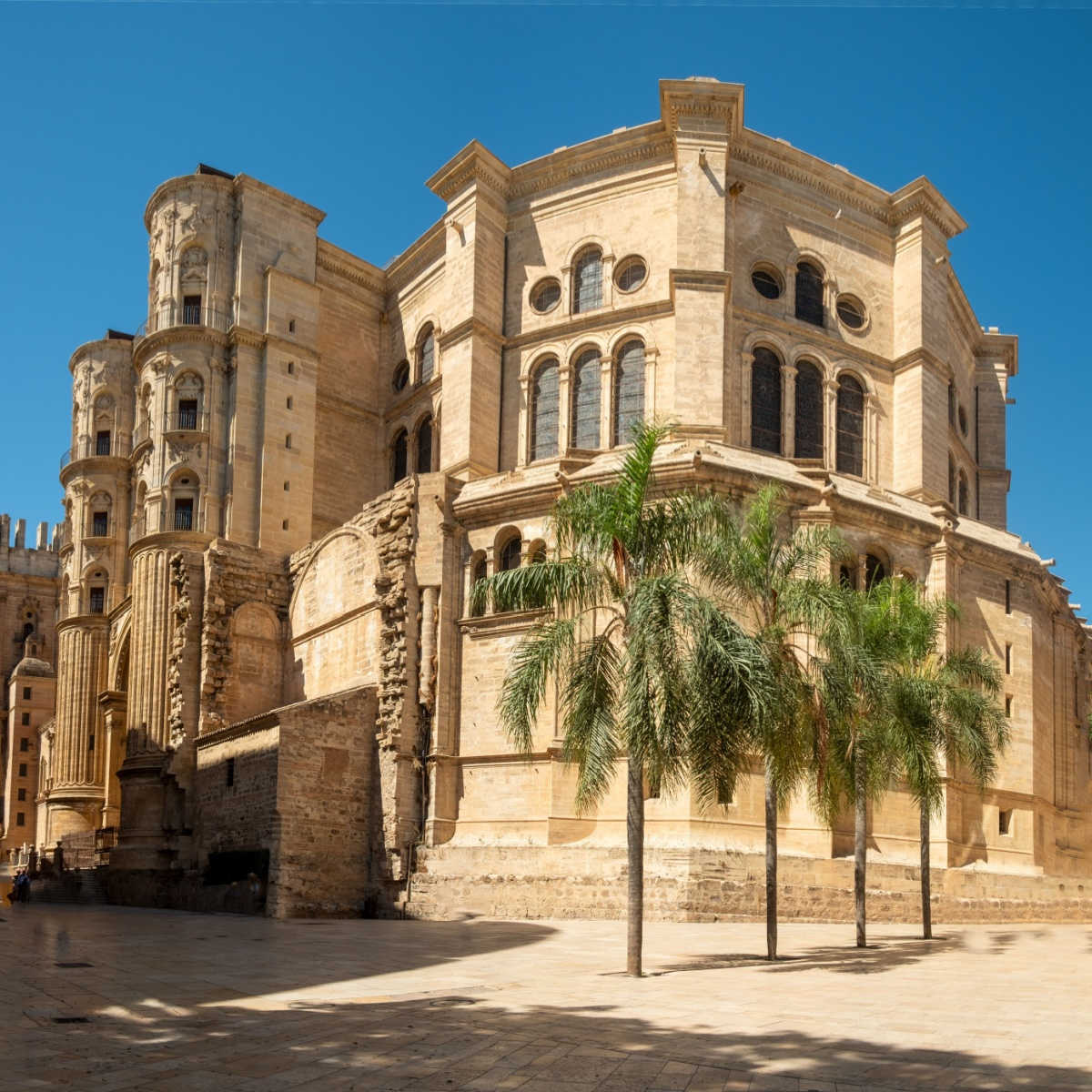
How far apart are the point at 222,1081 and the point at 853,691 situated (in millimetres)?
12397

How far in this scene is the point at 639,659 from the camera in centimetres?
1584

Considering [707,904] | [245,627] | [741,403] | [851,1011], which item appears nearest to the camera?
[851,1011]

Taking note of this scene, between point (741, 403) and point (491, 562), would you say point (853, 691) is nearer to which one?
point (491, 562)

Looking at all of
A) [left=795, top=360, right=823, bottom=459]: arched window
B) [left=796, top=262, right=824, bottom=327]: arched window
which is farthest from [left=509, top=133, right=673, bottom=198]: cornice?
[left=795, top=360, right=823, bottom=459]: arched window

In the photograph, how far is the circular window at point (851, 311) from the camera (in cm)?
3703

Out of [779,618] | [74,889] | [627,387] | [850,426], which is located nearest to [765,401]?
[850,426]

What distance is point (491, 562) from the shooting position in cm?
2984

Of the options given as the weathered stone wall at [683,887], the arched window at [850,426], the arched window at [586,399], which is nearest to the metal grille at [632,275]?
the arched window at [586,399]

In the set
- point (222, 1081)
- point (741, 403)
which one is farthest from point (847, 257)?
point (222, 1081)

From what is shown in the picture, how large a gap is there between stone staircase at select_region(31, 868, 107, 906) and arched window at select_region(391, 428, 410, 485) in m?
15.5

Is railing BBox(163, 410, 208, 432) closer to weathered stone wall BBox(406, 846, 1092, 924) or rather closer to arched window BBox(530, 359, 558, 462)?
arched window BBox(530, 359, 558, 462)

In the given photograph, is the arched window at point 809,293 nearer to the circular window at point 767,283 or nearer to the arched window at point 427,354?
the circular window at point 767,283

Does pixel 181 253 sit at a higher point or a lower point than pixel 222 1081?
higher

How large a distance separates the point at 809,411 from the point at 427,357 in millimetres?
12850
